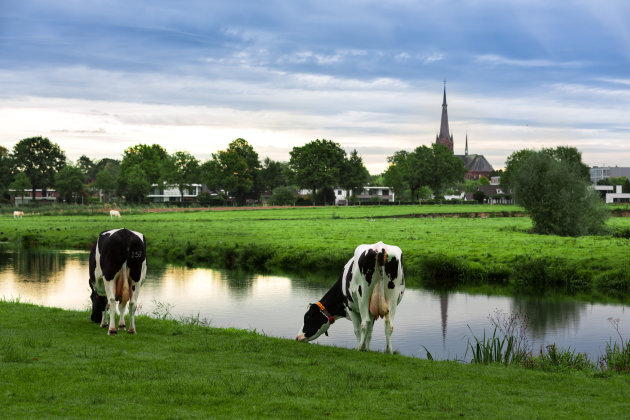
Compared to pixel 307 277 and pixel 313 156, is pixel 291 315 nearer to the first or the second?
pixel 307 277

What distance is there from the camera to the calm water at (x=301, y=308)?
2012 cm

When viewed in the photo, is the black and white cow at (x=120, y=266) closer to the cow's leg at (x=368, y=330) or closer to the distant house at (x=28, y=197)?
the cow's leg at (x=368, y=330)

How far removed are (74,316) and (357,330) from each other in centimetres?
824

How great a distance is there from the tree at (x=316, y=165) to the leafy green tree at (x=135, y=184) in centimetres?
3314

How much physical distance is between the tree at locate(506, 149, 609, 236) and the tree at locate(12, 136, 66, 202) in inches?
4778

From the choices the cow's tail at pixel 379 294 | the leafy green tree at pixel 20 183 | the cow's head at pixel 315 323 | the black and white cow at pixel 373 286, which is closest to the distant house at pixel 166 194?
the leafy green tree at pixel 20 183

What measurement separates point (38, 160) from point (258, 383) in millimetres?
150216

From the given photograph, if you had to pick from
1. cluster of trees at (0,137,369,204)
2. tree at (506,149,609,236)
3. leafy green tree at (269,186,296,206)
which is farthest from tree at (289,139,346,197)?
tree at (506,149,609,236)

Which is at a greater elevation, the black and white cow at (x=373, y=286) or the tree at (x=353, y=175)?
the tree at (x=353, y=175)

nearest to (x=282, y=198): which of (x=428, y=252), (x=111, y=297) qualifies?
(x=428, y=252)

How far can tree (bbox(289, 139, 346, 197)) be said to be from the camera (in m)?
134

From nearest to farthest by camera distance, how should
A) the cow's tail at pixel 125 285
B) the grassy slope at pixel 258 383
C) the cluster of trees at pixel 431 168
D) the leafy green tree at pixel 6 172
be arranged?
the grassy slope at pixel 258 383 < the cow's tail at pixel 125 285 < the leafy green tree at pixel 6 172 < the cluster of trees at pixel 431 168

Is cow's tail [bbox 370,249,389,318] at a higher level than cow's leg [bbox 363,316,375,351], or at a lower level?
higher

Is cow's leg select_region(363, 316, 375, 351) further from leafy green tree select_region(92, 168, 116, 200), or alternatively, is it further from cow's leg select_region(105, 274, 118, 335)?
leafy green tree select_region(92, 168, 116, 200)
